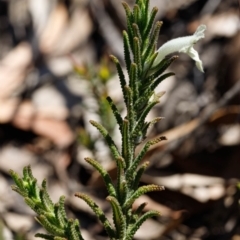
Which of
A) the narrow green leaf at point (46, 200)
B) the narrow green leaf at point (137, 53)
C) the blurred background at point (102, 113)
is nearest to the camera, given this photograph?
the narrow green leaf at point (137, 53)

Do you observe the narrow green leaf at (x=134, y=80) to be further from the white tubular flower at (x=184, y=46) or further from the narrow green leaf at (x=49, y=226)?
the narrow green leaf at (x=49, y=226)

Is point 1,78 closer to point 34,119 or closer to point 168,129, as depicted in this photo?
point 34,119

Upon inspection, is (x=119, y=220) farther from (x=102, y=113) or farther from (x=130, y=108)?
(x=102, y=113)

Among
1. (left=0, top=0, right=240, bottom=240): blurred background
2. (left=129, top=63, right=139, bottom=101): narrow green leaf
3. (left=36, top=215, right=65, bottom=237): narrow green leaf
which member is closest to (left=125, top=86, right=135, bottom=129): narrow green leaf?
(left=129, top=63, right=139, bottom=101): narrow green leaf

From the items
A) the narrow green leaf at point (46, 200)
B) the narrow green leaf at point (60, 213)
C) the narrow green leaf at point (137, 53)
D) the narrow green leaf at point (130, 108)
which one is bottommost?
the narrow green leaf at point (60, 213)

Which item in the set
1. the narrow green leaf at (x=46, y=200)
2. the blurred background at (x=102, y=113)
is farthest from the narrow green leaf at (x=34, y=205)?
the blurred background at (x=102, y=113)

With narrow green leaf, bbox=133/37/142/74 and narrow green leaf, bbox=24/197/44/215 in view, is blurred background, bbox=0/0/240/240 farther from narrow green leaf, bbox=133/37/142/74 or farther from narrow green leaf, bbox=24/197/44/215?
narrow green leaf, bbox=133/37/142/74

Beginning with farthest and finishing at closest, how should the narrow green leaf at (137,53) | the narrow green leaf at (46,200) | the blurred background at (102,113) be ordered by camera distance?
the blurred background at (102,113)
the narrow green leaf at (46,200)
the narrow green leaf at (137,53)

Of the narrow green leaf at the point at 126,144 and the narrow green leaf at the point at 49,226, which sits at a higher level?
the narrow green leaf at the point at 126,144

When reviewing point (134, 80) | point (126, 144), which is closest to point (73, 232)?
point (126, 144)

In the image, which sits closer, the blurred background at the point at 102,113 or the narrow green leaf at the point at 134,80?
the narrow green leaf at the point at 134,80
